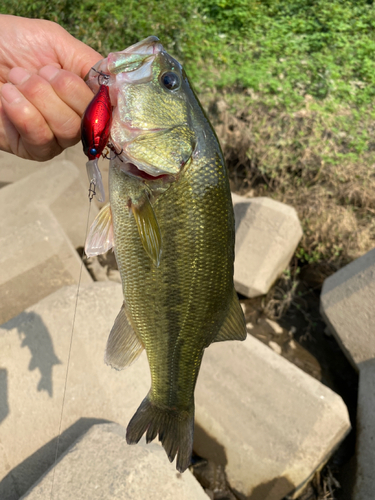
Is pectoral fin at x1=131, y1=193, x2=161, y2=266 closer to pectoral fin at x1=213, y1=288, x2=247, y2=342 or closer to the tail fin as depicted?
pectoral fin at x1=213, y1=288, x2=247, y2=342

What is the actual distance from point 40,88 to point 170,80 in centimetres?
53

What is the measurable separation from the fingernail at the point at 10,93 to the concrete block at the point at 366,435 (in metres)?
2.99

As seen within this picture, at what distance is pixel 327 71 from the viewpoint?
6.26 meters

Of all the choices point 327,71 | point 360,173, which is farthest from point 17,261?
point 327,71

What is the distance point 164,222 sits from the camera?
57.1 inches

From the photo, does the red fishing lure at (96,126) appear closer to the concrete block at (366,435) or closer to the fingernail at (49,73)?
the fingernail at (49,73)

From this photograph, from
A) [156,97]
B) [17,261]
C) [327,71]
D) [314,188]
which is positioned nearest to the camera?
[156,97]

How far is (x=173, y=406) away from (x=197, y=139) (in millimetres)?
1135

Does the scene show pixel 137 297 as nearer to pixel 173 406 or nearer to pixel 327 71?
pixel 173 406

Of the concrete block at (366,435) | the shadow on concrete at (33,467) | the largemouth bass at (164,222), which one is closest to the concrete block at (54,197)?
the shadow on concrete at (33,467)

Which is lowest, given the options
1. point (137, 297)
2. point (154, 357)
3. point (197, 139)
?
point (154, 357)

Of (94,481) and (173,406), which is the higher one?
(173,406)

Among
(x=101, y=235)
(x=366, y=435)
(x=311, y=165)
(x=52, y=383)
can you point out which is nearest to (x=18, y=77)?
(x=101, y=235)

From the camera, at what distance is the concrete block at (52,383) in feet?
7.61
